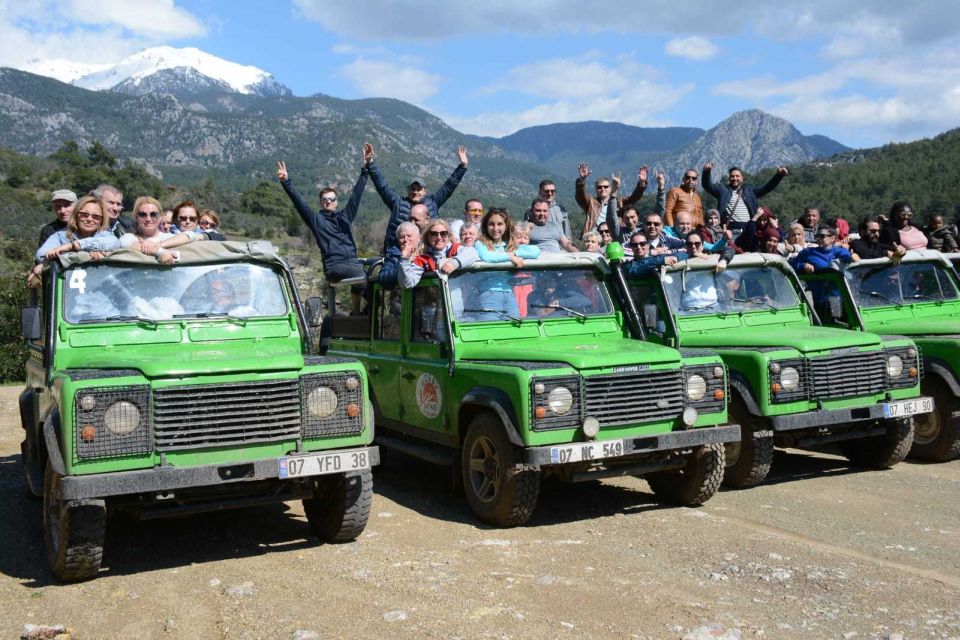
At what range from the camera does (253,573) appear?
5770mm

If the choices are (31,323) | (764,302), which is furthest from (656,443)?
(31,323)

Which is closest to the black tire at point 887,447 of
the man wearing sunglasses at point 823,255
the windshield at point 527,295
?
the man wearing sunglasses at point 823,255

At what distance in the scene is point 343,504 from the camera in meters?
6.18

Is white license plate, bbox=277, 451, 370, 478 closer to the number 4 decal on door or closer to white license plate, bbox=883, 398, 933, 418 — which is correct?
the number 4 decal on door

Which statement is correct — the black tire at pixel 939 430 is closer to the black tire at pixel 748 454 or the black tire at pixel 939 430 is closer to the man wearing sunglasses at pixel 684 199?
the black tire at pixel 748 454

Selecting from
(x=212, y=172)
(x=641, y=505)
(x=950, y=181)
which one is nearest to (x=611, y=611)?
(x=641, y=505)

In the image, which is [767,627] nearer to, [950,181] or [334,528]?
[334,528]

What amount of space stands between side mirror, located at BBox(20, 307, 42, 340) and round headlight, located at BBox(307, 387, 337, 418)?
1.93 meters

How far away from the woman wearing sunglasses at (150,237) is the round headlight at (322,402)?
1.67 m

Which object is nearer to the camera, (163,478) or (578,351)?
(163,478)

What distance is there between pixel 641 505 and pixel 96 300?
4376 mm

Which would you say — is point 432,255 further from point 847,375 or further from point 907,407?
point 907,407

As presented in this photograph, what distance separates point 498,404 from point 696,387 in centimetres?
156

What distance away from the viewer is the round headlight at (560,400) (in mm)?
6488
